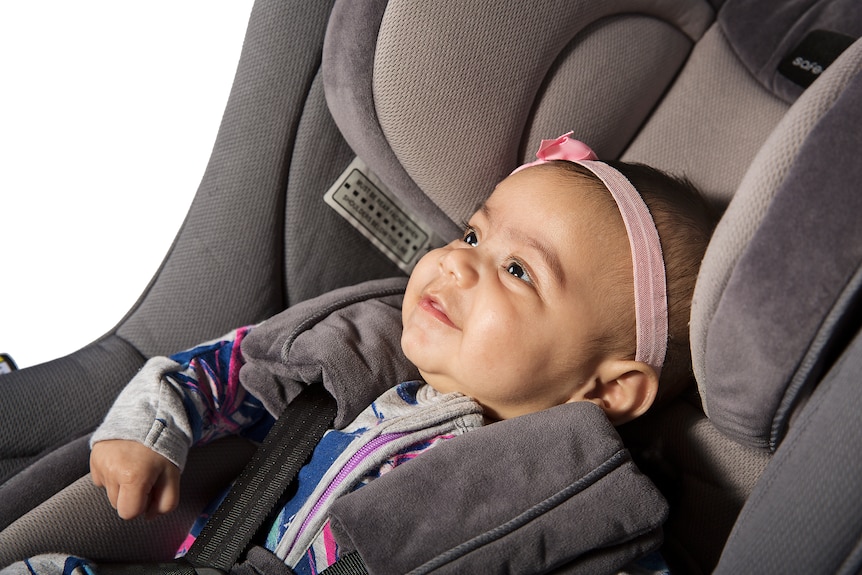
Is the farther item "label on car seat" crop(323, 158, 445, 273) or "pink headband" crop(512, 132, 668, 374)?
"label on car seat" crop(323, 158, 445, 273)

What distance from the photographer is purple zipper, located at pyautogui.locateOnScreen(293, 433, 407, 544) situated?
0.88 metres

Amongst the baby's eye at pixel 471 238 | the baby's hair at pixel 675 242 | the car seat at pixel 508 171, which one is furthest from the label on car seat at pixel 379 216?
the baby's hair at pixel 675 242

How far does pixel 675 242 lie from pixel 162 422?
29.2 inches

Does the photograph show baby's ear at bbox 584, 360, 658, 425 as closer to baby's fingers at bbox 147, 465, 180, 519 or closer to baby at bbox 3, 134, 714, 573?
baby at bbox 3, 134, 714, 573

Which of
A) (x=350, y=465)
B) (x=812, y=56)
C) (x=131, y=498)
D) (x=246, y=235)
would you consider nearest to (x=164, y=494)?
(x=131, y=498)

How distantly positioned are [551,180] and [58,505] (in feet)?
2.61

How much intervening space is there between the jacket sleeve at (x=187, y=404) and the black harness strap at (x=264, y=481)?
10cm

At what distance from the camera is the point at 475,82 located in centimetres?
97

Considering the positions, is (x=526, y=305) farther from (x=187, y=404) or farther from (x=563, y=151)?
(x=187, y=404)

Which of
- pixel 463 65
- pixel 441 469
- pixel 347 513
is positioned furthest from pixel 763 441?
pixel 463 65

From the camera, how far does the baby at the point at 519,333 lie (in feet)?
2.89

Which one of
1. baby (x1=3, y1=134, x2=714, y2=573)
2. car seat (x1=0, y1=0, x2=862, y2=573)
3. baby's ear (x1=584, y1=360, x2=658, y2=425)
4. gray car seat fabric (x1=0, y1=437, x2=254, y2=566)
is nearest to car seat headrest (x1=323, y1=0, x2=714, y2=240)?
car seat (x1=0, y1=0, x2=862, y2=573)

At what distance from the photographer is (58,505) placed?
0.88 m

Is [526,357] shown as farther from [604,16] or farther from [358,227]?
[604,16]
